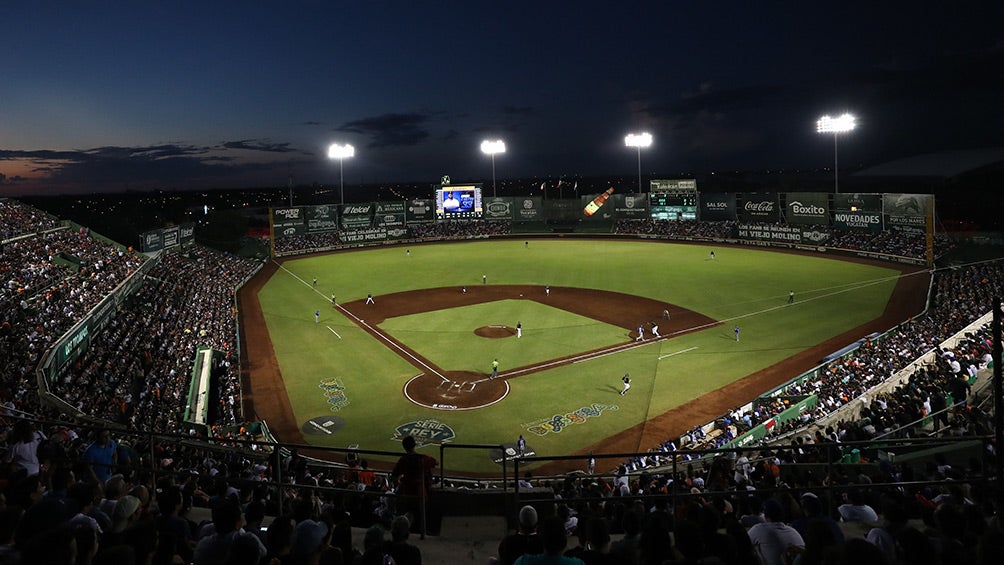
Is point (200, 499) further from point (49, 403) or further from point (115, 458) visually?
point (49, 403)

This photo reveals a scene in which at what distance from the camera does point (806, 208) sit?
210ft

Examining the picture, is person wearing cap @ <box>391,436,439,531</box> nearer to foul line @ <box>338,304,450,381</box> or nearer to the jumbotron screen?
foul line @ <box>338,304,450,381</box>

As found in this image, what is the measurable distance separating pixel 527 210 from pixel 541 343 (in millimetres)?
55823

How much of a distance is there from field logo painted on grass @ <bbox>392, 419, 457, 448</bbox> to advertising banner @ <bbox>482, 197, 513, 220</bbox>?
63.9 m

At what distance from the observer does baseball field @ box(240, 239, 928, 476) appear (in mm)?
22562

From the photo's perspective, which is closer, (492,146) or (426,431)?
(426,431)

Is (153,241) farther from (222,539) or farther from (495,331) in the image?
(222,539)

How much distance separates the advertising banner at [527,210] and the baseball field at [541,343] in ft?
91.2

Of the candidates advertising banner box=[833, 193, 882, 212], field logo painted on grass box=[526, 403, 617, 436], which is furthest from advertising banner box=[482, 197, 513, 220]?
field logo painted on grass box=[526, 403, 617, 436]

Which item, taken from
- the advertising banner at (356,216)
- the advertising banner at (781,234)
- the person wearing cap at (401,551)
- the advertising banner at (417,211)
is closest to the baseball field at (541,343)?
the advertising banner at (781,234)

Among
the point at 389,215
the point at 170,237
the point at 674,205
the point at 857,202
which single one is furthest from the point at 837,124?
the point at 170,237

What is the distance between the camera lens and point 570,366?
28.6 meters

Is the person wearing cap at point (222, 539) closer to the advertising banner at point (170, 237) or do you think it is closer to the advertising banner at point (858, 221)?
the advertising banner at point (170, 237)

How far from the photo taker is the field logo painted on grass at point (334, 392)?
24.8 metres
